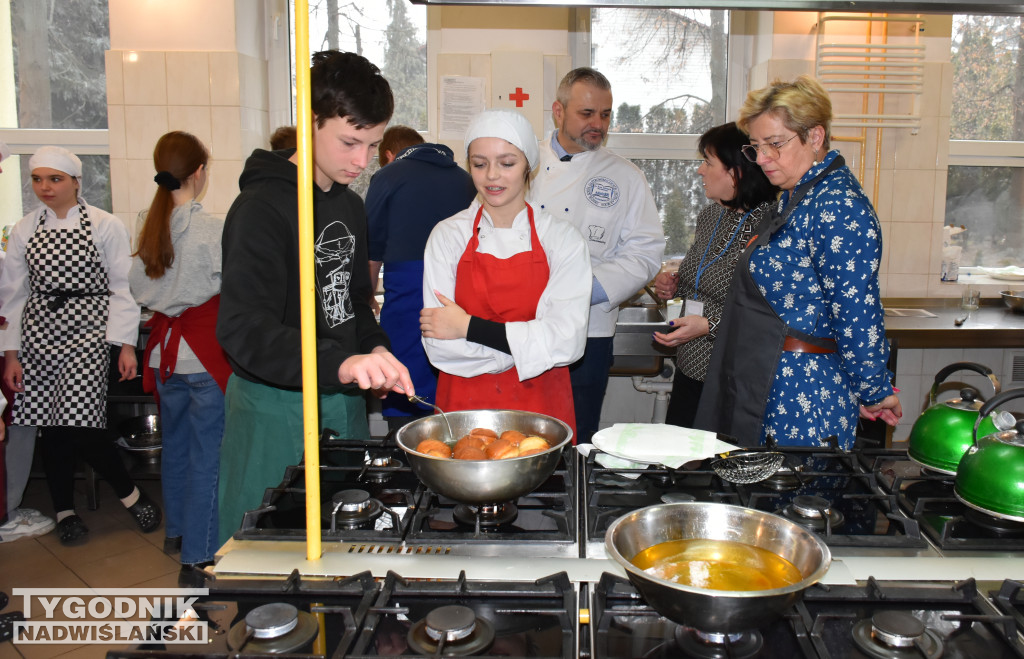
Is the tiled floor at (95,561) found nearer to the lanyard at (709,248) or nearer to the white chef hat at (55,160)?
the white chef hat at (55,160)

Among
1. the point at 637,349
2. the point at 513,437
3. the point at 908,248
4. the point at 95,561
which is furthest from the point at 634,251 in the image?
the point at 95,561

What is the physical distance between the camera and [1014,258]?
Result: 4.27 m

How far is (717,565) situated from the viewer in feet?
3.63

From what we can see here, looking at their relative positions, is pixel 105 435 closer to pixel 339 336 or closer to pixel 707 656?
pixel 339 336

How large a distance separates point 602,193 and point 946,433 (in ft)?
5.23

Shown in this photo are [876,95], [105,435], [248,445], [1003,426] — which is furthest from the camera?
[876,95]

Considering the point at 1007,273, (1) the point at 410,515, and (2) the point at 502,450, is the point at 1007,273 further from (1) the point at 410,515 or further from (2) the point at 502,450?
(1) the point at 410,515

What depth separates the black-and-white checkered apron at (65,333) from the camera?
3254 millimetres

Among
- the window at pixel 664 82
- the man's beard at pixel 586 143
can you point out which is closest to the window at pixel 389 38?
the window at pixel 664 82

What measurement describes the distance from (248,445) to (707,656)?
124cm

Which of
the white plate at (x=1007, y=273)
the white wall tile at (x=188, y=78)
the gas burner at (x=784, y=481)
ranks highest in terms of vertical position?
the white wall tile at (x=188, y=78)

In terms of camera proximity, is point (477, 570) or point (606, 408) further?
point (606, 408)

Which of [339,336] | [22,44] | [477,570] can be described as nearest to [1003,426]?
[477,570]

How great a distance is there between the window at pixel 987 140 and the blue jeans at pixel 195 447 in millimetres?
3750
